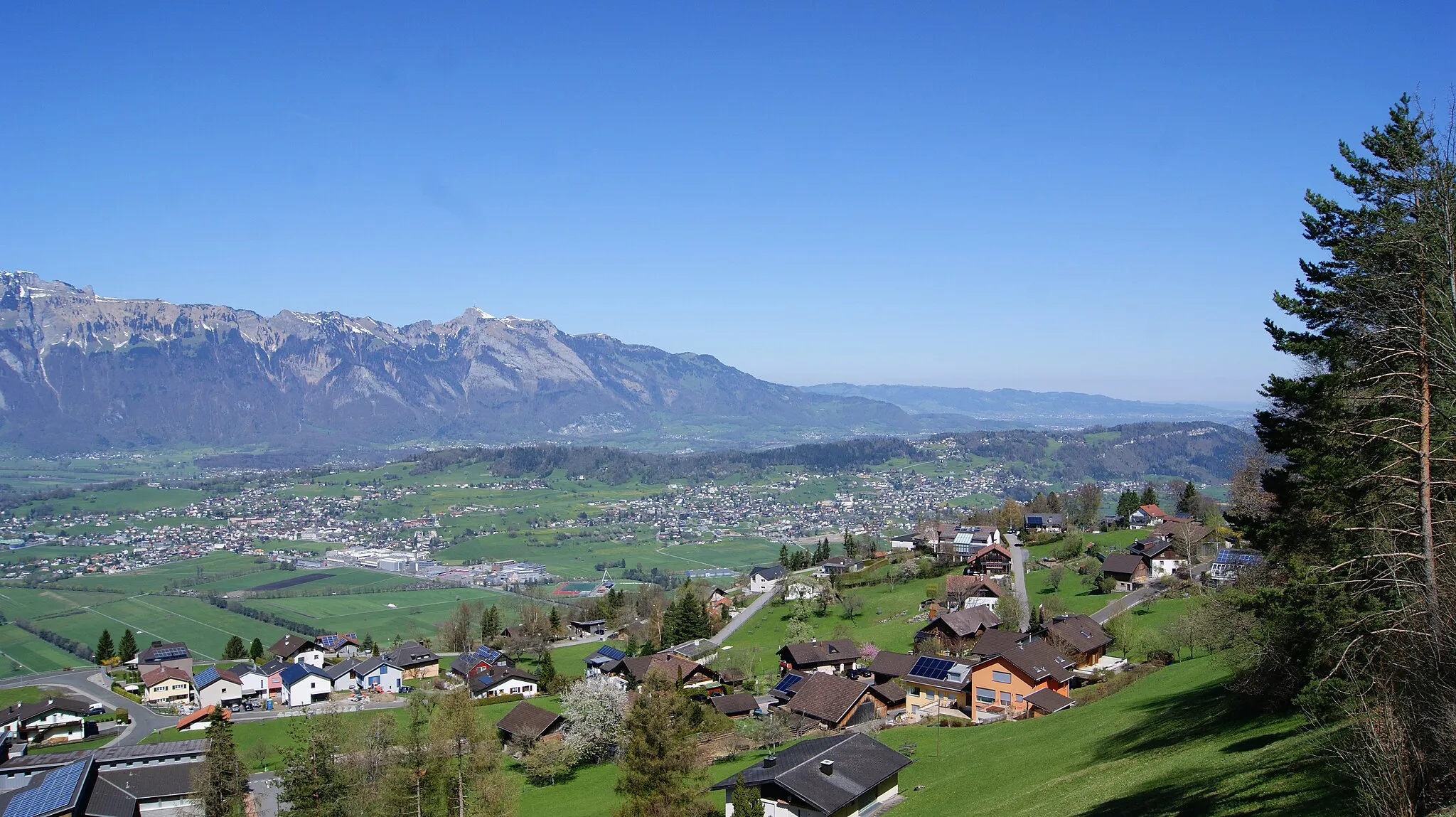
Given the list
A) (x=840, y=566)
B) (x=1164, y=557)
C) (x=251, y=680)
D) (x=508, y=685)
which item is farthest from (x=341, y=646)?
(x=1164, y=557)

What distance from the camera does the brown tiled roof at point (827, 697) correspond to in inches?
1464

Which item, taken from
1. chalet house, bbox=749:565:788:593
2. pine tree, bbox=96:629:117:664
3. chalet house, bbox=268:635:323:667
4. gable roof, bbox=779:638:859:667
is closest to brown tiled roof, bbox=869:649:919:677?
gable roof, bbox=779:638:859:667

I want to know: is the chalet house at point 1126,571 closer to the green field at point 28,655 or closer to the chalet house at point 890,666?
the chalet house at point 890,666

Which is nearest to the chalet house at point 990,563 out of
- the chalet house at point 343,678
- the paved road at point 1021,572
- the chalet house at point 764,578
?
the paved road at point 1021,572

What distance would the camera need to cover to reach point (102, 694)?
60.5 m

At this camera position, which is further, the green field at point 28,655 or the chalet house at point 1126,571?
the green field at point 28,655

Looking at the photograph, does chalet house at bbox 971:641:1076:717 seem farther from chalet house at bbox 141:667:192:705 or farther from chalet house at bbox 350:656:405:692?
chalet house at bbox 141:667:192:705

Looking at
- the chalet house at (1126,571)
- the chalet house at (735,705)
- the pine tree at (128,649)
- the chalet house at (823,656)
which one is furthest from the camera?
the pine tree at (128,649)

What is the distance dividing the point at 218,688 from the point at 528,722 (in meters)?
27.7

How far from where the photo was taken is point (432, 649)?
241 ft

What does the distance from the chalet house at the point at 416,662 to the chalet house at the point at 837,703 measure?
3377cm

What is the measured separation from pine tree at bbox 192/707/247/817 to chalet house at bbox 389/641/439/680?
3297 centimetres

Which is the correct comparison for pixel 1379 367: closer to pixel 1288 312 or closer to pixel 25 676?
pixel 1288 312

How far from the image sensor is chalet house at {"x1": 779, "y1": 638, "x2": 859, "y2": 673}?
1843 inches
